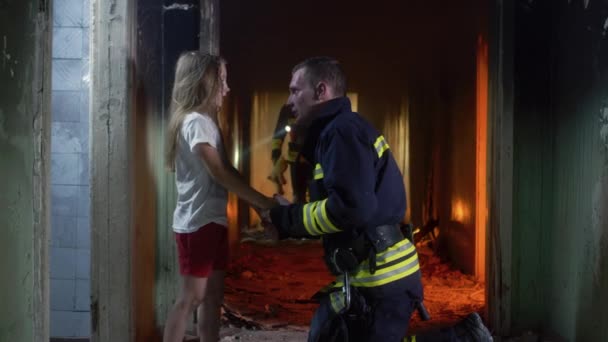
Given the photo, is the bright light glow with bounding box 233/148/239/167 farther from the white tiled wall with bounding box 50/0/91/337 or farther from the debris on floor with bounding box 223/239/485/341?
the white tiled wall with bounding box 50/0/91/337

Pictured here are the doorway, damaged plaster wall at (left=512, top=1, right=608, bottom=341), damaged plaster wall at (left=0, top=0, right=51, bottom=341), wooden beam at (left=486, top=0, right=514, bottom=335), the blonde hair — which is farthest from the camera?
the doorway

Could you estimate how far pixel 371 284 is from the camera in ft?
9.22

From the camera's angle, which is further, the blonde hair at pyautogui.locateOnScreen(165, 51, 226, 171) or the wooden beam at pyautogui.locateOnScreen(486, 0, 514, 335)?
the wooden beam at pyautogui.locateOnScreen(486, 0, 514, 335)

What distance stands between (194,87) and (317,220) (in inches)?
54.0

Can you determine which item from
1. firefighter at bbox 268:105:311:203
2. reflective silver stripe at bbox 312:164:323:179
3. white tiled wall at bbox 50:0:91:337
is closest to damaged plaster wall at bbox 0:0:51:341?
reflective silver stripe at bbox 312:164:323:179

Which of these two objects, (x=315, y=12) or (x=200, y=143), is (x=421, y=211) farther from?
(x=200, y=143)

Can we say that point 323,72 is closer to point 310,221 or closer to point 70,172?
point 310,221

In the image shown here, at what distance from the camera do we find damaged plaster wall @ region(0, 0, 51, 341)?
227 centimetres

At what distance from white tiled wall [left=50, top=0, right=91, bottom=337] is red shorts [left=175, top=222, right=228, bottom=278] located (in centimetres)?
128

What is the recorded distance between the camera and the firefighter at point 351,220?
8.68 feet

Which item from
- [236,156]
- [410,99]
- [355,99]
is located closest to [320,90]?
[236,156]

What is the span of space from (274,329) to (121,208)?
1881 mm

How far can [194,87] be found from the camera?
3689mm

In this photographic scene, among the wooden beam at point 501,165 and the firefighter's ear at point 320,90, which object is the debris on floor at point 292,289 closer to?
the wooden beam at point 501,165
